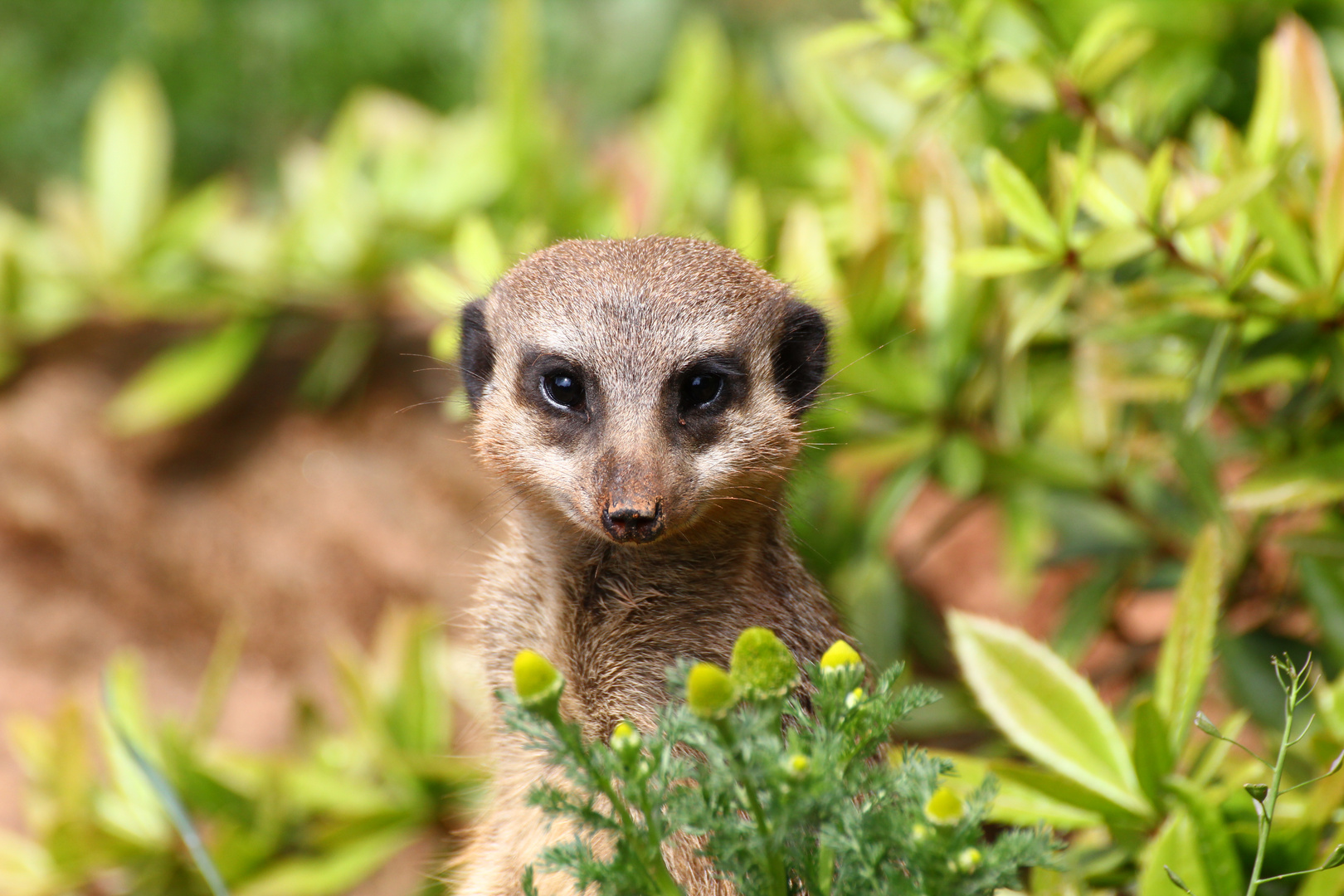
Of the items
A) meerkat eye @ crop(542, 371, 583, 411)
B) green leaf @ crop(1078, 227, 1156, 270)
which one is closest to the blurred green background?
green leaf @ crop(1078, 227, 1156, 270)

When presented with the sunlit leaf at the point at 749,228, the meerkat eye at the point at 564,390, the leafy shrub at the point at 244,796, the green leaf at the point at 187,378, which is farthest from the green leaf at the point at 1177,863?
the green leaf at the point at 187,378

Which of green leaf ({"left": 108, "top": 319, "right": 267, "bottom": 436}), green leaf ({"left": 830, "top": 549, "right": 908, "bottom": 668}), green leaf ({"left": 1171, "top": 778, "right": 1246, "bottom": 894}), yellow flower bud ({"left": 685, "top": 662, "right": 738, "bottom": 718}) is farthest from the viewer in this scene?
green leaf ({"left": 108, "top": 319, "right": 267, "bottom": 436})

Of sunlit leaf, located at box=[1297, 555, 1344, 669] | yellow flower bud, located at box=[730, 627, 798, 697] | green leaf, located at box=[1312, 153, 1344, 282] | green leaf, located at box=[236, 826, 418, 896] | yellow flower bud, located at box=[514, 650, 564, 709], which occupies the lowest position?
green leaf, located at box=[236, 826, 418, 896]

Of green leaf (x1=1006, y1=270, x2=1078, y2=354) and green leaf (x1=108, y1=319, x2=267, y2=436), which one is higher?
green leaf (x1=1006, y1=270, x2=1078, y2=354)

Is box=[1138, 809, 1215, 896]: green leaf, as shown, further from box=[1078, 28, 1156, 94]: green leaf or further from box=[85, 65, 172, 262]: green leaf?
box=[85, 65, 172, 262]: green leaf

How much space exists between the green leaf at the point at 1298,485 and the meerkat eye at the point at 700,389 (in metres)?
0.88

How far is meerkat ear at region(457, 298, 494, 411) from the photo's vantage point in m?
1.75

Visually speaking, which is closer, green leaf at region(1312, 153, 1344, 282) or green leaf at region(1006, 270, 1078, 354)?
green leaf at region(1312, 153, 1344, 282)

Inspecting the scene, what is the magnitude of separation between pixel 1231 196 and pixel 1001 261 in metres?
0.33

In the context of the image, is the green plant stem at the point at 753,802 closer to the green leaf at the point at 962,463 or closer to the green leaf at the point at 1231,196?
the green leaf at the point at 1231,196

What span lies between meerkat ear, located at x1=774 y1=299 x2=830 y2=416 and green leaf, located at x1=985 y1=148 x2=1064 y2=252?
0.33 metres

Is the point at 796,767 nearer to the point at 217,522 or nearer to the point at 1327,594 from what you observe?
the point at 1327,594

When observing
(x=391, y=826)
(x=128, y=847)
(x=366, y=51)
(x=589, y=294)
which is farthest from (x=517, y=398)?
(x=366, y=51)

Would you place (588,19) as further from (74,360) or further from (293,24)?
(74,360)
